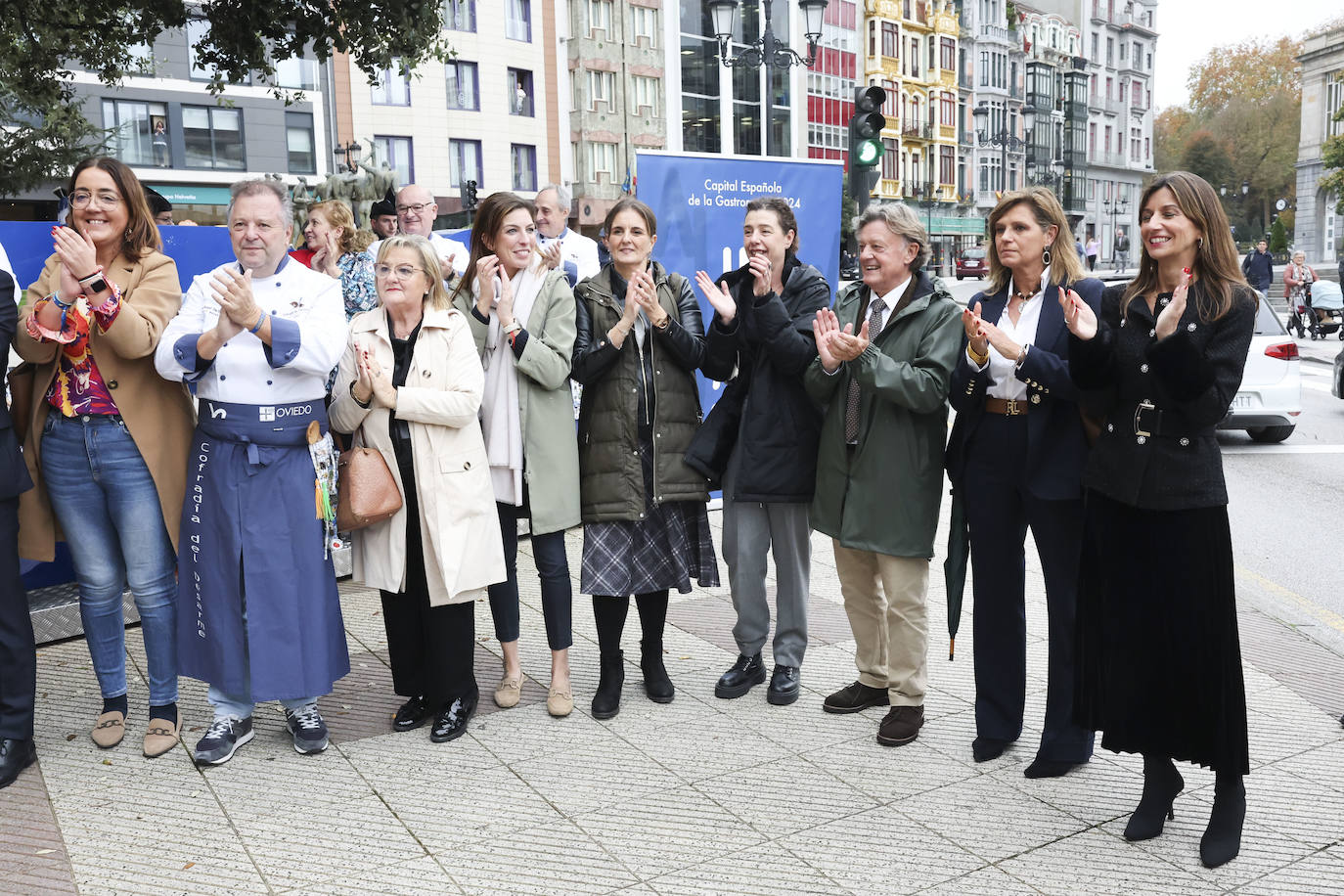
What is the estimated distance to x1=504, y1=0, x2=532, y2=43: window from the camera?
45219 mm

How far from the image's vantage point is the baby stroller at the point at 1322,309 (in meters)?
22.7

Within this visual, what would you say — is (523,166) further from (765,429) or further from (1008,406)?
(1008,406)

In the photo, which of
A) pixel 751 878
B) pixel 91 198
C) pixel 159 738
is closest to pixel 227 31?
pixel 91 198

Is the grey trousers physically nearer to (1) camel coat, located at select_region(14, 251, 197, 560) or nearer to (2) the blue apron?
(2) the blue apron

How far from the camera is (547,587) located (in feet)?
15.8

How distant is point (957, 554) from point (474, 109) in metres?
42.7

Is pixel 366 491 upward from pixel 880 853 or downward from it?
upward

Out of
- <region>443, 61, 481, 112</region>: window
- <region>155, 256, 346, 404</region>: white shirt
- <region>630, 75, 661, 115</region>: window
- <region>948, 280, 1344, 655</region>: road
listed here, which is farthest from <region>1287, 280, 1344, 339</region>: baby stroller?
<region>630, 75, 661, 115</region>: window

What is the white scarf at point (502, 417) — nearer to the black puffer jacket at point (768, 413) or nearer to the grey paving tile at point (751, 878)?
the black puffer jacket at point (768, 413)

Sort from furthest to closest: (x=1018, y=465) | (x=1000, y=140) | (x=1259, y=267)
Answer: (x=1000, y=140)
(x=1259, y=267)
(x=1018, y=465)

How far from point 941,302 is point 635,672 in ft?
6.99

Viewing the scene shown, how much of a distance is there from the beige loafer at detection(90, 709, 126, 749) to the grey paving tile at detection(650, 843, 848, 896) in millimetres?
2338

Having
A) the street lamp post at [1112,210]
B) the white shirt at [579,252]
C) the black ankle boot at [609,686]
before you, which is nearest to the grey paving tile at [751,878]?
the black ankle boot at [609,686]

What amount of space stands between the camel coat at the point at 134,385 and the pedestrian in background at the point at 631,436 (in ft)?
5.03
